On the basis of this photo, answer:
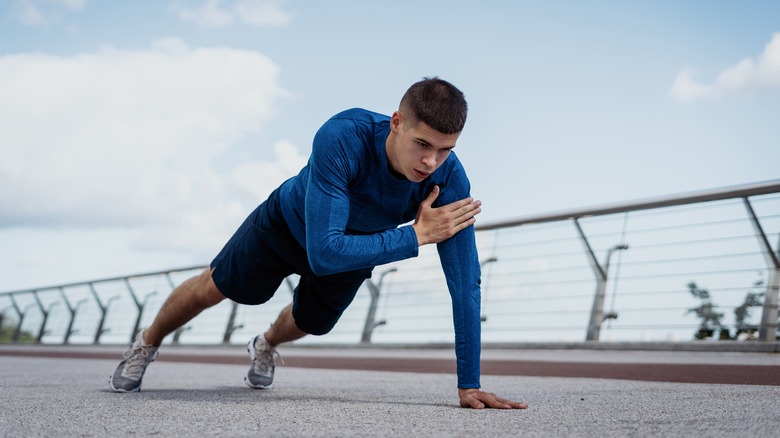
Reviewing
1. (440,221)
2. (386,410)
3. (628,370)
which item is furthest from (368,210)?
(628,370)

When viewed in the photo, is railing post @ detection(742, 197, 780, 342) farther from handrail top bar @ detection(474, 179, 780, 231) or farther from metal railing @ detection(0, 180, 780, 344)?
handrail top bar @ detection(474, 179, 780, 231)

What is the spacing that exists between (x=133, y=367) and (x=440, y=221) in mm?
1628

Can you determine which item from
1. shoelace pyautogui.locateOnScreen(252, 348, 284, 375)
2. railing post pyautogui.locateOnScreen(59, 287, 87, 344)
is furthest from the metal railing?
railing post pyautogui.locateOnScreen(59, 287, 87, 344)

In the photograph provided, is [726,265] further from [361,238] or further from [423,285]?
[361,238]

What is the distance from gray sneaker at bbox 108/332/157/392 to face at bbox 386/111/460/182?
62.0 inches

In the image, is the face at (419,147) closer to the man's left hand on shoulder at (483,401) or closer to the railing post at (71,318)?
the man's left hand on shoulder at (483,401)

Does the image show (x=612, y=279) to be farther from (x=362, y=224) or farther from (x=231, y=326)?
(x=231, y=326)

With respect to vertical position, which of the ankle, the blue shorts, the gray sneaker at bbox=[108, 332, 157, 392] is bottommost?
the gray sneaker at bbox=[108, 332, 157, 392]

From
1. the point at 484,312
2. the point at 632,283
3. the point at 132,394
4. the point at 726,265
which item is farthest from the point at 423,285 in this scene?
the point at 132,394

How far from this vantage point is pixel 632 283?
5.78 meters

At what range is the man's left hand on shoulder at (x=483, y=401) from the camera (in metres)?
2.19

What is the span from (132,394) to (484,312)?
14.4 feet

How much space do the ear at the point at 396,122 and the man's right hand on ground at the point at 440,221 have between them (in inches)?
10.6

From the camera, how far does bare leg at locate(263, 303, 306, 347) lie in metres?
3.07
